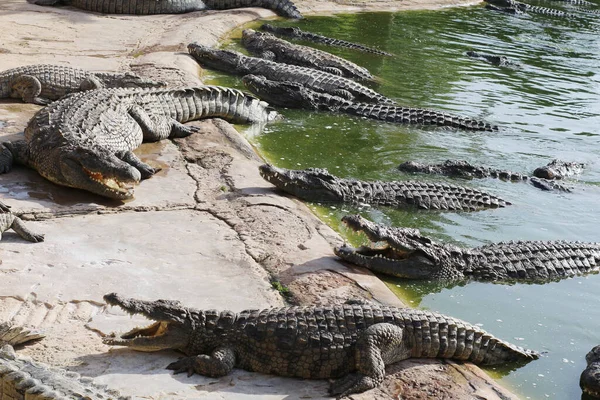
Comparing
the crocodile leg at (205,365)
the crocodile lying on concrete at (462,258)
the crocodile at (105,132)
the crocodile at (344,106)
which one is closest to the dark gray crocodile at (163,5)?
the crocodile at (344,106)

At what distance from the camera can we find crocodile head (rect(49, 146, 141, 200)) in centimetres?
678

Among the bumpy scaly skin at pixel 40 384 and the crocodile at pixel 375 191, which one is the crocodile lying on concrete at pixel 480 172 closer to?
the crocodile at pixel 375 191

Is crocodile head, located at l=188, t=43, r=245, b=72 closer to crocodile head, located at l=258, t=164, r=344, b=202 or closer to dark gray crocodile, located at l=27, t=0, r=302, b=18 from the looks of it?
dark gray crocodile, located at l=27, t=0, r=302, b=18

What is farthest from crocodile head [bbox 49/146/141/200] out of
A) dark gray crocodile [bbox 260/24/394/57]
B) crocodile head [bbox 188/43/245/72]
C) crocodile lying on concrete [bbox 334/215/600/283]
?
dark gray crocodile [bbox 260/24/394/57]

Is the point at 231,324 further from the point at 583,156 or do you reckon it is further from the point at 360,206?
the point at 583,156

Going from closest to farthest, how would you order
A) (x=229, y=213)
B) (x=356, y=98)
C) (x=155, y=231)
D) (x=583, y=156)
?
(x=155, y=231) → (x=229, y=213) → (x=583, y=156) → (x=356, y=98)

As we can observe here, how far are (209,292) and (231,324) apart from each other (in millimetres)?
663

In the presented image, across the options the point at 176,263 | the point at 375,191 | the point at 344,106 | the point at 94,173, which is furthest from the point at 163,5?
the point at 176,263

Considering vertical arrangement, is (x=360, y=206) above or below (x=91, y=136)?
below

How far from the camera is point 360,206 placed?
819 cm

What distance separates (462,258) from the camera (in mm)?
6863

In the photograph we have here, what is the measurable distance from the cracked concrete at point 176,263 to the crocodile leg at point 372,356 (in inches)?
3.2

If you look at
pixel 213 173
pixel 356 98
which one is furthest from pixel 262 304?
pixel 356 98

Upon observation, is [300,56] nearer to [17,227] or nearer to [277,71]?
[277,71]
